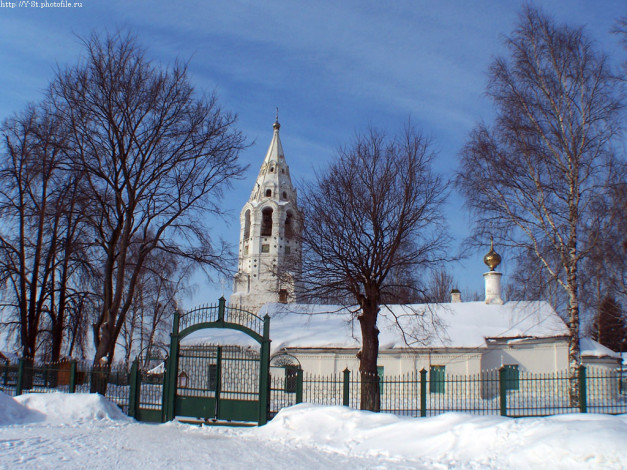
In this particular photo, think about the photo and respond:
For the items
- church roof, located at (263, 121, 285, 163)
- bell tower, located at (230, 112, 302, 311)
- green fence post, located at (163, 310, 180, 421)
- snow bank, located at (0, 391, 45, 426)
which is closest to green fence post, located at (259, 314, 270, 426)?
green fence post, located at (163, 310, 180, 421)

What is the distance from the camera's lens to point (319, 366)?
26.4 metres

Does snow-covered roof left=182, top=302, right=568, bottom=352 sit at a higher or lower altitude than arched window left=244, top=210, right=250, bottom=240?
lower

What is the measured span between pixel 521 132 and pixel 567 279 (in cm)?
464

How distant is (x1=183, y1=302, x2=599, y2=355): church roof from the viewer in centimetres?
2565

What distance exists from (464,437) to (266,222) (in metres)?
36.9

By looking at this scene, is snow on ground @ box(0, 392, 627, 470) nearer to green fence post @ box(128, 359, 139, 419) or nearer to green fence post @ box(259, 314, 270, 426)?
green fence post @ box(259, 314, 270, 426)

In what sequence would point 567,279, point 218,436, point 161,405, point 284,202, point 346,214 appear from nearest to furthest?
point 218,436 < point 161,405 < point 567,279 < point 346,214 < point 284,202

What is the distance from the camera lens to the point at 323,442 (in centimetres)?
1108

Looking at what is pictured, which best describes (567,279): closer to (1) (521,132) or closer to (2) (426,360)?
(1) (521,132)

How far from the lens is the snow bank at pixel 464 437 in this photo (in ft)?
27.0

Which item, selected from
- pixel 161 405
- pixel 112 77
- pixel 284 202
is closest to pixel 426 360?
pixel 161 405

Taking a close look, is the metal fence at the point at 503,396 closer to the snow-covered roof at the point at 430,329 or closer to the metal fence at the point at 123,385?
Result: the snow-covered roof at the point at 430,329

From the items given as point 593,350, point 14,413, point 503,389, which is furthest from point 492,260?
point 14,413

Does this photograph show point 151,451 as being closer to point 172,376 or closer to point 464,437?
point 172,376
